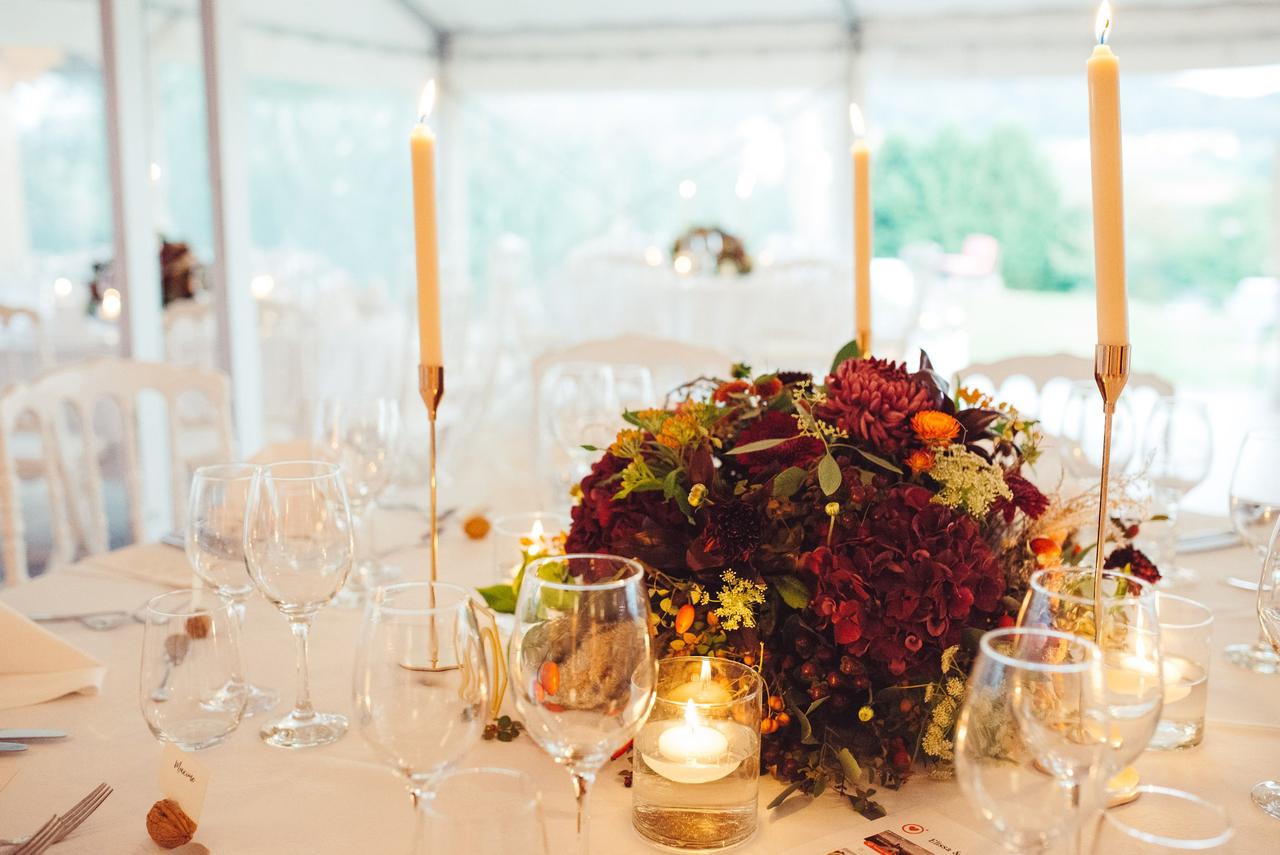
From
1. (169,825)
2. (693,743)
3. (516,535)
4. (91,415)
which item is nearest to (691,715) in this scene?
(693,743)

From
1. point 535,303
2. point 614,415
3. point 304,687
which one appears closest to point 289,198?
point 535,303

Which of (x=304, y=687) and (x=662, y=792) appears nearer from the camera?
(x=662, y=792)

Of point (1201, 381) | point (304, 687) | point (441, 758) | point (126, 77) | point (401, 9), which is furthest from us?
point (1201, 381)

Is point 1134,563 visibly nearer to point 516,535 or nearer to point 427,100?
point 516,535

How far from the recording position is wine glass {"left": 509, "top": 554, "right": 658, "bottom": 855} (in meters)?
0.66

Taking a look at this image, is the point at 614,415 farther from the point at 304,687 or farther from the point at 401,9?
the point at 401,9

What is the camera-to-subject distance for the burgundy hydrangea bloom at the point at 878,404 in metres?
0.89

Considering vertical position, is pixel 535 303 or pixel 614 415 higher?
pixel 535 303

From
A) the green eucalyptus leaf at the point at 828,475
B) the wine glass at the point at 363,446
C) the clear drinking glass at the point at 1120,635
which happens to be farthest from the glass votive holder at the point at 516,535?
the clear drinking glass at the point at 1120,635

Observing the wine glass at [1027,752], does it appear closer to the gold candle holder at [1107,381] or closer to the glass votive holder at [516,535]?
the gold candle holder at [1107,381]

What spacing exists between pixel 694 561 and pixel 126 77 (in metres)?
3.18

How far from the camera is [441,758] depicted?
683 mm

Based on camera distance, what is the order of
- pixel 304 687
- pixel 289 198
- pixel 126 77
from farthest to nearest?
1. pixel 289 198
2. pixel 126 77
3. pixel 304 687

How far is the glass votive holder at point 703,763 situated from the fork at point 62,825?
15.7 inches
